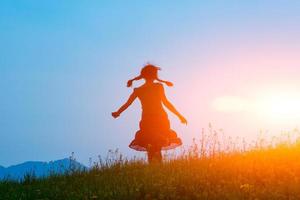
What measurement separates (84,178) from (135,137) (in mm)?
2687

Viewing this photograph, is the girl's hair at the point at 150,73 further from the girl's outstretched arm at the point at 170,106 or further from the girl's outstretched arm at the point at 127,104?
the girl's outstretched arm at the point at 127,104

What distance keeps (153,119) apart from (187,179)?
444cm

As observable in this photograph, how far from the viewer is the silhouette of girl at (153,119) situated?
16438 mm

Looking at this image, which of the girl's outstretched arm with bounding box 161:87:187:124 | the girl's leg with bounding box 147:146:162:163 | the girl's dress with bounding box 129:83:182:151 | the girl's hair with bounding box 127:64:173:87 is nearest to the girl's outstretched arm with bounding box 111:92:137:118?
the girl's dress with bounding box 129:83:182:151

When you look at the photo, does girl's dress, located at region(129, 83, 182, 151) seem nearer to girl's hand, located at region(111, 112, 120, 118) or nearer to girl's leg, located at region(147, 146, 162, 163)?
girl's leg, located at region(147, 146, 162, 163)

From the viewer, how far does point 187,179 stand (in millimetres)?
12352

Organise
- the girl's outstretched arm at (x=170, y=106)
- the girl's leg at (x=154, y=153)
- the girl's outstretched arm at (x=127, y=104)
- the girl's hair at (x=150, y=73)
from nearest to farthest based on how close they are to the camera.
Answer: the girl's leg at (x=154, y=153), the girl's hair at (x=150, y=73), the girl's outstretched arm at (x=170, y=106), the girl's outstretched arm at (x=127, y=104)

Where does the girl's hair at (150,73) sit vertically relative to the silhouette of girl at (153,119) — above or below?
above

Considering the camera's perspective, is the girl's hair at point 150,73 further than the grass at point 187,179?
Yes

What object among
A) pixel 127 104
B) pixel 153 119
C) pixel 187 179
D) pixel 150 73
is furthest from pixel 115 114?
pixel 187 179

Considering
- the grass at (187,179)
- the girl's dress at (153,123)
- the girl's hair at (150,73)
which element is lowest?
the grass at (187,179)

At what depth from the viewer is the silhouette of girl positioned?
53.9 feet

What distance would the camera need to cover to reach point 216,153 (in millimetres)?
15914

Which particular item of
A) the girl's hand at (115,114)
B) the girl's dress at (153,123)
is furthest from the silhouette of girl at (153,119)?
the girl's hand at (115,114)
